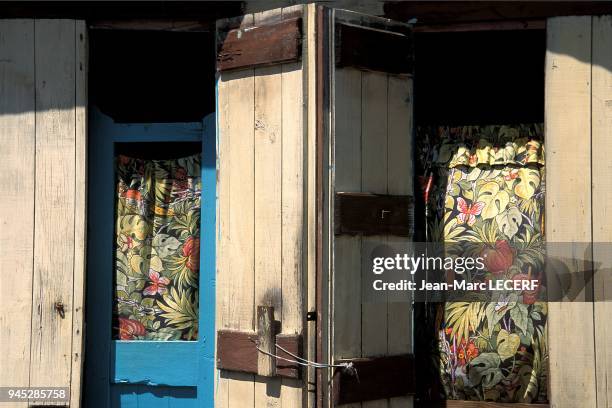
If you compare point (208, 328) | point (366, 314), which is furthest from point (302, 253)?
point (208, 328)

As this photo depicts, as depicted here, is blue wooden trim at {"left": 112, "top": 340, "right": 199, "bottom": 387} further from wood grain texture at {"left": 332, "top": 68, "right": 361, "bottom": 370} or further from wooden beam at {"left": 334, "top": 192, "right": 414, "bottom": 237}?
wooden beam at {"left": 334, "top": 192, "right": 414, "bottom": 237}

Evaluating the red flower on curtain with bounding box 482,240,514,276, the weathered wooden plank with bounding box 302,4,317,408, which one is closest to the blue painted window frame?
the weathered wooden plank with bounding box 302,4,317,408

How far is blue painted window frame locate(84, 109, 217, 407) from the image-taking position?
16.2ft

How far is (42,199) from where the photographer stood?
4.85m

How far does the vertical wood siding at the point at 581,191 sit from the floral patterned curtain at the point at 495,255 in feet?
0.73

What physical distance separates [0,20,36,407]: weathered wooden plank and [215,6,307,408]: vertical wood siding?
970 millimetres

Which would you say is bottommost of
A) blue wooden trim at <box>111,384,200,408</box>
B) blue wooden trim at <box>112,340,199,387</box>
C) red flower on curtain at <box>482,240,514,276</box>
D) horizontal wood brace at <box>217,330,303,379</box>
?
blue wooden trim at <box>111,384,200,408</box>

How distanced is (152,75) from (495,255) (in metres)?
1.97

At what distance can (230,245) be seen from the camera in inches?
180

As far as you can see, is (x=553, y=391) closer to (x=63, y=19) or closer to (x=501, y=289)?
(x=501, y=289)

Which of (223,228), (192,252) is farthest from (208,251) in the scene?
(223,228)

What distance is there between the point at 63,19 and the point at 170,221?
3.71 feet

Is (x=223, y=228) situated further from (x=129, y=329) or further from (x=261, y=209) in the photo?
(x=129, y=329)

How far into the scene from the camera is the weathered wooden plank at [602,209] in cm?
437
